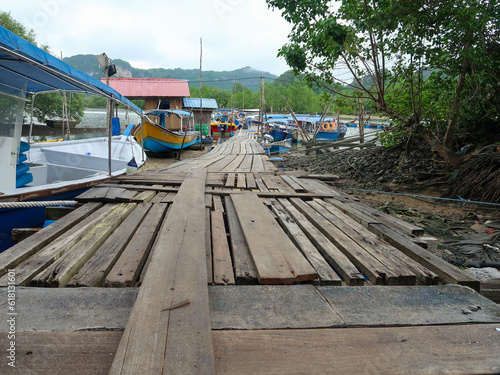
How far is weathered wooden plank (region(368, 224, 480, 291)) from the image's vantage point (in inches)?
79.7

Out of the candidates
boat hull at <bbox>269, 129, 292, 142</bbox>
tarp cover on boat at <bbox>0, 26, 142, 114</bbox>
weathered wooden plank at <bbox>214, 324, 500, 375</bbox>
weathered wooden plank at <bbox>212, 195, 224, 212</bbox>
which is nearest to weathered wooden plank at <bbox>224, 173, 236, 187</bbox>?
weathered wooden plank at <bbox>212, 195, 224, 212</bbox>

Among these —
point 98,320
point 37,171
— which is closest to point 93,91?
point 37,171

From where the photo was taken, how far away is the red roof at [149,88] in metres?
28.1

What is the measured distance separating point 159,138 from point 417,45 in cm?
1418

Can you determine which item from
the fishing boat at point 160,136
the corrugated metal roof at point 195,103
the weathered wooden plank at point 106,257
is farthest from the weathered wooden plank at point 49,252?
the corrugated metal roof at point 195,103

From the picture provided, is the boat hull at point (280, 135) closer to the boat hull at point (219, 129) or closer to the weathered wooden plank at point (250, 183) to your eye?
the boat hull at point (219, 129)

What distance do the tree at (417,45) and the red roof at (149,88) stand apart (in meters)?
22.2

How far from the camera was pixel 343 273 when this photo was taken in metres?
2.07

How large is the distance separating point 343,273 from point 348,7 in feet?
25.6

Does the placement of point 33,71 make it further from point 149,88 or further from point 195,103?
point 195,103

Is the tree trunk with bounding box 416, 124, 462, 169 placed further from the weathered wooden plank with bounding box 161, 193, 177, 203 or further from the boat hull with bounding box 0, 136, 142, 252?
the boat hull with bounding box 0, 136, 142, 252

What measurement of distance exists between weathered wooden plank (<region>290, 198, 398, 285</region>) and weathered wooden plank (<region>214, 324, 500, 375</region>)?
492mm

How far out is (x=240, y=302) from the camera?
170 centimetres

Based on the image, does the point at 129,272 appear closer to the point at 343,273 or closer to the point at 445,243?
the point at 343,273
